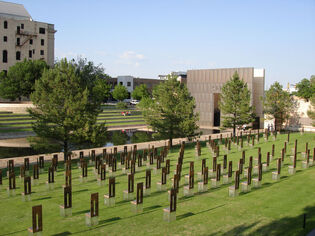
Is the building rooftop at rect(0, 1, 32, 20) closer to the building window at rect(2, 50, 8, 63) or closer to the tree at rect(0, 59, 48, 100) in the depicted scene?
the building window at rect(2, 50, 8, 63)

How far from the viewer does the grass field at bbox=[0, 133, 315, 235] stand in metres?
10.3

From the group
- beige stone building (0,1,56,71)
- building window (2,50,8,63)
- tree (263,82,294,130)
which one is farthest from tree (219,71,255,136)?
building window (2,50,8,63)

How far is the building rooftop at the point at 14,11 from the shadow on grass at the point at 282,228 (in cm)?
8044

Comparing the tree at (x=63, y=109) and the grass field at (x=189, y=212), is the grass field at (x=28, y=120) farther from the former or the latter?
the grass field at (x=189, y=212)

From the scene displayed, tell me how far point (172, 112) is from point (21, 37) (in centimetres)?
5935

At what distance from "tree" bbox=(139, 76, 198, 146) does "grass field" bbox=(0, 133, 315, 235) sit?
13660 mm

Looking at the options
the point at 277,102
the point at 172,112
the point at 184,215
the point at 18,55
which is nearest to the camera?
the point at 184,215

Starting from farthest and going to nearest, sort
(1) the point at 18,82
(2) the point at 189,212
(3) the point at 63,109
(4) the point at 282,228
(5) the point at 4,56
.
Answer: (5) the point at 4,56 < (1) the point at 18,82 < (3) the point at 63,109 < (2) the point at 189,212 < (4) the point at 282,228

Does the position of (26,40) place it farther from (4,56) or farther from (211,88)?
(211,88)

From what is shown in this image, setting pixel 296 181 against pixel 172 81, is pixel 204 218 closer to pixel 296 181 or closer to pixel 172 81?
pixel 296 181

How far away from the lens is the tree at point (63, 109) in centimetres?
2275

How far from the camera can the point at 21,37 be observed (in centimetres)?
7531

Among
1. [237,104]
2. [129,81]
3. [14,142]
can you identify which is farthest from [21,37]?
[237,104]

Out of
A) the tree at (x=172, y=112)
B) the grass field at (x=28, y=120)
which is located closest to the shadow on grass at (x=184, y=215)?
the tree at (x=172, y=112)
